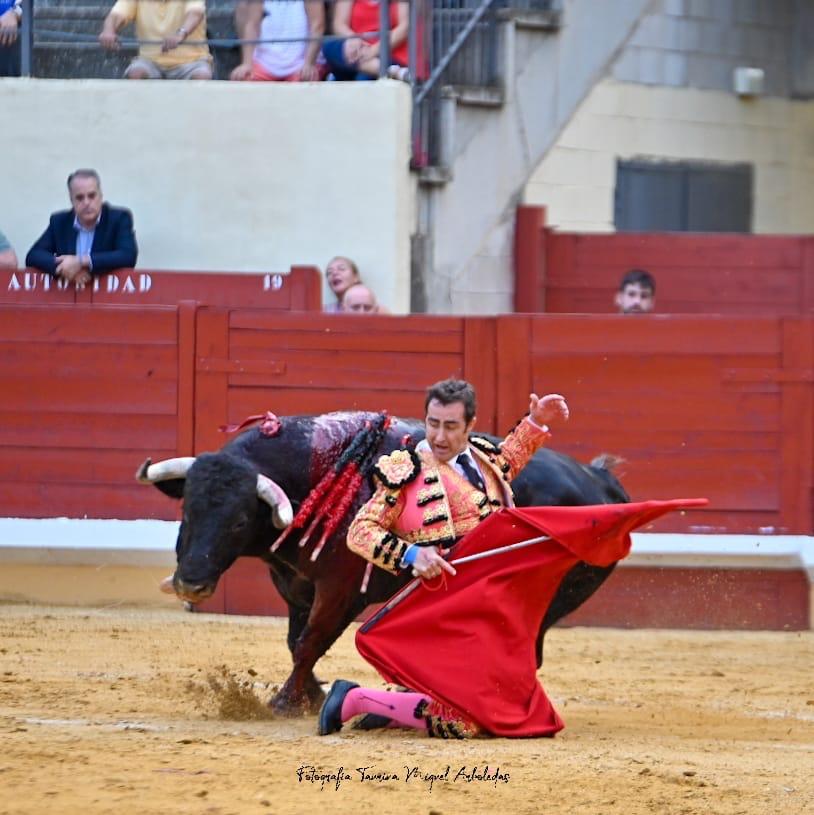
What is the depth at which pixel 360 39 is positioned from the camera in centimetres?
934

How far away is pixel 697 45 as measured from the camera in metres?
12.3

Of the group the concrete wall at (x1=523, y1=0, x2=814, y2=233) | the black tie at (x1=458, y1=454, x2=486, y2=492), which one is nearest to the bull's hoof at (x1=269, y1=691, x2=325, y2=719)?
the black tie at (x1=458, y1=454, x2=486, y2=492)

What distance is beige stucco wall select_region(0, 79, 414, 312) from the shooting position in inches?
368

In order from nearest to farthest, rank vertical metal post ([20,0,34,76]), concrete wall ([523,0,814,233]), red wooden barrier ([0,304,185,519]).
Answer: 1. red wooden barrier ([0,304,185,519])
2. vertical metal post ([20,0,34,76])
3. concrete wall ([523,0,814,233])

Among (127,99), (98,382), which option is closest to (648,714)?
(98,382)

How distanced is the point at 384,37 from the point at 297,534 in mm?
4242

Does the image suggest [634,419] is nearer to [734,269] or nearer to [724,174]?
[734,269]

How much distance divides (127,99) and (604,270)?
2998 mm

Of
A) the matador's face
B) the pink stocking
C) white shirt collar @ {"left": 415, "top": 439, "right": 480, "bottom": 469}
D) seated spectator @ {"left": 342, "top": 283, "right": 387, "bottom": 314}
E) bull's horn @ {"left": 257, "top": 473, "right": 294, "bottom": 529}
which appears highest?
seated spectator @ {"left": 342, "top": 283, "right": 387, "bottom": 314}

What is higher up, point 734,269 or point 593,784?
point 734,269

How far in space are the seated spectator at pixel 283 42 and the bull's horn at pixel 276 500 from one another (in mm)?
4423

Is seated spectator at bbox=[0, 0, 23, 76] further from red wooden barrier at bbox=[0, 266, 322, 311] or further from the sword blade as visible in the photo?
the sword blade

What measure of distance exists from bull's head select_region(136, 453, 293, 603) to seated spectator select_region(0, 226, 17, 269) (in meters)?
3.86

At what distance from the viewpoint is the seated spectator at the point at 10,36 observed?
381 inches
